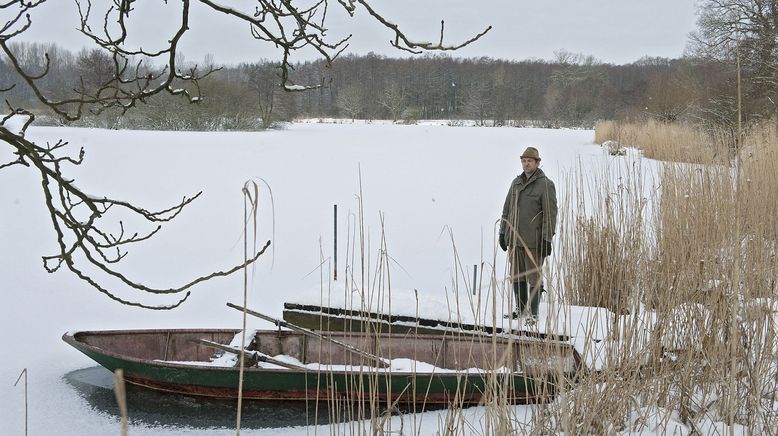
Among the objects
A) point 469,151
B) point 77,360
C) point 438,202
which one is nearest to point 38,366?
point 77,360

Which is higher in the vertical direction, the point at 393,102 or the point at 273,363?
the point at 393,102

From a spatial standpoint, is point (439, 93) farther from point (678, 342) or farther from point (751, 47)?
point (678, 342)

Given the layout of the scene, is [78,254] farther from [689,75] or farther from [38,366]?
[689,75]

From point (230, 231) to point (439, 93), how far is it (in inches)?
1858

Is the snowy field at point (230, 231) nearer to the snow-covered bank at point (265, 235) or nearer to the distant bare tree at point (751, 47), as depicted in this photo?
the snow-covered bank at point (265, 235)

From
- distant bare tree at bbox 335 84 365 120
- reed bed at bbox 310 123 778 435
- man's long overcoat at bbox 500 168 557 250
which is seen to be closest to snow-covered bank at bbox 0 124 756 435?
reed bed at bbox 310 123 778 435

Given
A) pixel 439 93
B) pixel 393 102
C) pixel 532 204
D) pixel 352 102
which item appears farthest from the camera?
pixel 439 93

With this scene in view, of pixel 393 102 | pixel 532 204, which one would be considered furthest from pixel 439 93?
pixel 532 204

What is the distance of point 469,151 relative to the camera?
2095 cm

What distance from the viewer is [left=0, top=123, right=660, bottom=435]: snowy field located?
17.1 ft

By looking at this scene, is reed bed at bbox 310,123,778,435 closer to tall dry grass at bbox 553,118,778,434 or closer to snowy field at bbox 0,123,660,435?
tall dry grass at bbox 553,118,778,434

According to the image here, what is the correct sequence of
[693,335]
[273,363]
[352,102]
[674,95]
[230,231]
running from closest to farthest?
[693,335], [273,363], [230,231], [674,95], [352,102]

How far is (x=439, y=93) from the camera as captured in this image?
5659cm

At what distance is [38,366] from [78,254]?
4.41 m
